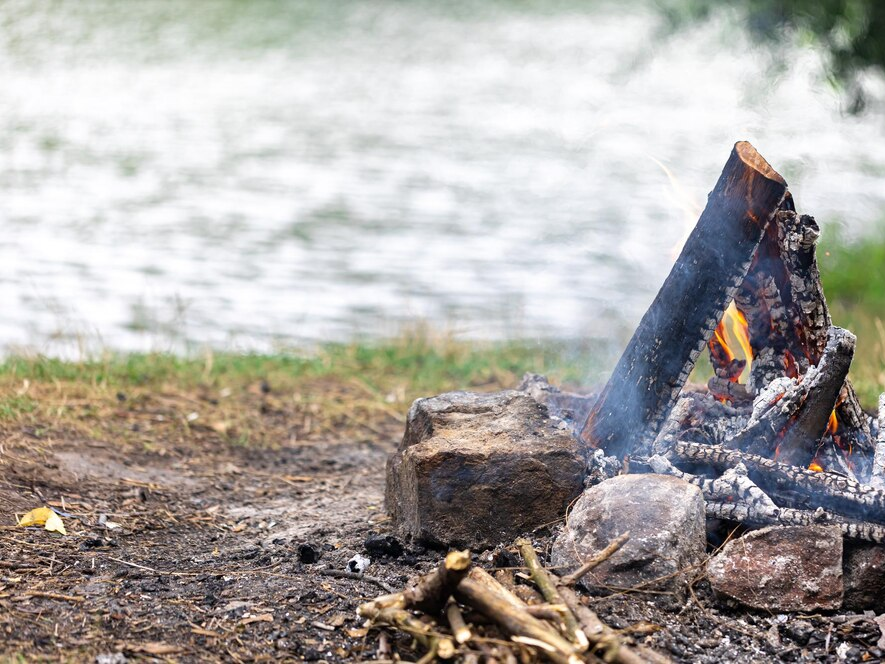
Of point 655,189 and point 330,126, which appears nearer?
point 655,189

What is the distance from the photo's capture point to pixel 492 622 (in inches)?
106

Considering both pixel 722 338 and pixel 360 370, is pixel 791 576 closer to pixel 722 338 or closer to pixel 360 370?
pixel 722 338

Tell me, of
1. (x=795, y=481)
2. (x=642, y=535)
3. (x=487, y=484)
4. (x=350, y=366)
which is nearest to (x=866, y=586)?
(x=795, y=481)

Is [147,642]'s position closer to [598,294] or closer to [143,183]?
[598,294]

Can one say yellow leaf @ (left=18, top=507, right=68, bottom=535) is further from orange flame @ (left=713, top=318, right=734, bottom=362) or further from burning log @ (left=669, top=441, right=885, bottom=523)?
orange flame @ (left=713, top=318, right=734, bottom=362)

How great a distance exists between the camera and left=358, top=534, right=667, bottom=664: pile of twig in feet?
8.47

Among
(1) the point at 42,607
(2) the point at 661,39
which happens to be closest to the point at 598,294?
(2) the point at 661,39

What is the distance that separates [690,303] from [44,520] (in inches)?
102

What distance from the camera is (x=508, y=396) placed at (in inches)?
156

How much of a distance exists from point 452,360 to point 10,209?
24.8 ft

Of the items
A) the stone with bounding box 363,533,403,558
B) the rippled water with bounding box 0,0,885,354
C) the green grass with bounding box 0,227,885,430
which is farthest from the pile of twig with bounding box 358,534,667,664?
the green grass with bounding box 0,227,885,430

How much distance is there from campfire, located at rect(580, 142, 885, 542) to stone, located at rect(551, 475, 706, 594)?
19 cm

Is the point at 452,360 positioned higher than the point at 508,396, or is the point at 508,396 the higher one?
the point at 508,396

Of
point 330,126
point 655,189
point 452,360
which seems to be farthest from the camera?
point 330,126
